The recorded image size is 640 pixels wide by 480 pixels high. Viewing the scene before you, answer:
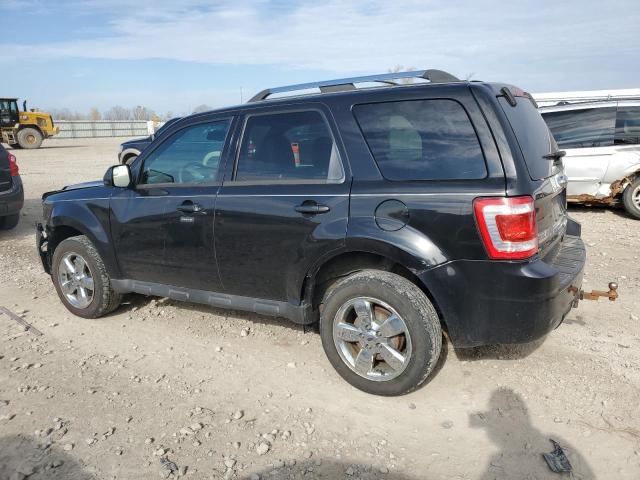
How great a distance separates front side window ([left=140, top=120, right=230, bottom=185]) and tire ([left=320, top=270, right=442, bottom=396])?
1.34 m

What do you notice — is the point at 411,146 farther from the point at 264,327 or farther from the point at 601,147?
the point at 601,147

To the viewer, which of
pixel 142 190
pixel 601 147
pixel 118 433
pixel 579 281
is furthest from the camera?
pixel 601 147

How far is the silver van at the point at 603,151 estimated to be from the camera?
8.12m

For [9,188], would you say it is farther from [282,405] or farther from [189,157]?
[282,405]

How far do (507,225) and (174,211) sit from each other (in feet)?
7.85

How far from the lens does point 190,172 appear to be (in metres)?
3.96

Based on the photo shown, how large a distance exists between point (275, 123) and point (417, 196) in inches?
47.4

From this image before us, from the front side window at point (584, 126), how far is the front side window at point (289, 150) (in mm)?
6465

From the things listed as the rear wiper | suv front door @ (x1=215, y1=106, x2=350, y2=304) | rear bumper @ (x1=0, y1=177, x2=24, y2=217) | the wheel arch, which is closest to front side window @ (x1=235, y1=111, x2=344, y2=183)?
suv front door @ (x1=215, y1=106, x2=350, y2=304)

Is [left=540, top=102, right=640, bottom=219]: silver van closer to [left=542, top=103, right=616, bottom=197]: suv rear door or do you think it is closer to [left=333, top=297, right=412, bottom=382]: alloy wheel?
[left=542, top=103, right=616, bottom=197]: suv rear door

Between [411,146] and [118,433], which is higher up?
[411,146]

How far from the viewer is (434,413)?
3092 mm

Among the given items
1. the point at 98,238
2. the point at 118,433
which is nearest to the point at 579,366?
the point at 118,433

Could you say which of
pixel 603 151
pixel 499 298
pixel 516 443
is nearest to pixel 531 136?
pixel 499 298
